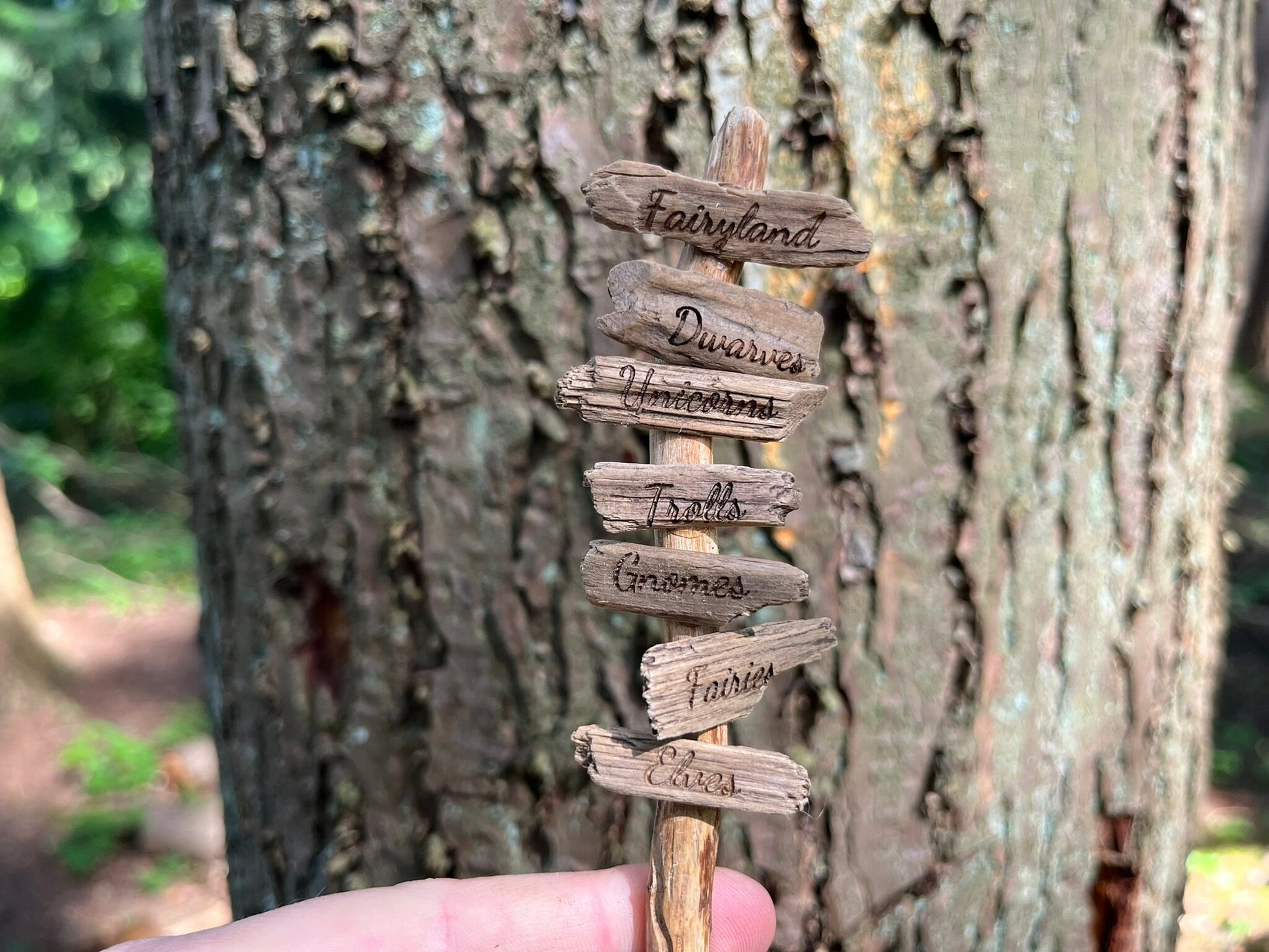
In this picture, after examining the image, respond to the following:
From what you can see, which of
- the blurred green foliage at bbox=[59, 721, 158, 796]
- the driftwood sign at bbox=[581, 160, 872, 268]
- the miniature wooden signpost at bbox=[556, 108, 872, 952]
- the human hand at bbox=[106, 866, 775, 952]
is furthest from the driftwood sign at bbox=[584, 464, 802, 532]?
the blurred green foliage at bbox=[59, 721, 158, 796]

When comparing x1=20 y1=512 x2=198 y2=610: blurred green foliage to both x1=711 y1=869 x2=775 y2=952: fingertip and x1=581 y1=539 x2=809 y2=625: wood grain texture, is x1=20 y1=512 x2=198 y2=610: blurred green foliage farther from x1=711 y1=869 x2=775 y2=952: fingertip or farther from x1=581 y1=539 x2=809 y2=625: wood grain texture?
x1=581 y1=539 x2=809 y2=625: wood grain texture

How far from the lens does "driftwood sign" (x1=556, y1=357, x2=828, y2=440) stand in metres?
1.08

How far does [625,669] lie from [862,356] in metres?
0.65

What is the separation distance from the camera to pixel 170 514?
9234mm

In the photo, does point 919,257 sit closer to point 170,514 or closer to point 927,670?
point 927,670

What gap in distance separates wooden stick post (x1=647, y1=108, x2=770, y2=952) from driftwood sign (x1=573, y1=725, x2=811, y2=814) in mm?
34

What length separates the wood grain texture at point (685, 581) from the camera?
1.12 m

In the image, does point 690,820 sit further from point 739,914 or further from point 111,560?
point 111,560

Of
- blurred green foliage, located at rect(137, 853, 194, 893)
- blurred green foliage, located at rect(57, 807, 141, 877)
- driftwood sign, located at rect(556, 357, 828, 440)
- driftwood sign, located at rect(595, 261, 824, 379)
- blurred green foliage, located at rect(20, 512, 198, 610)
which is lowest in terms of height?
blurred green foliage, located at rect(137, 853, 194, 893)

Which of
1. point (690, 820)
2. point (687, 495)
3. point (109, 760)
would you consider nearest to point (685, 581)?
point (687, 495)

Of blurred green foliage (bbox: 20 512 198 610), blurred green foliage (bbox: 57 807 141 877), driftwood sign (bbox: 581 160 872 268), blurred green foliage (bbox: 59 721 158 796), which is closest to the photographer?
driftwood sign (bbox: 581 160 872 268)

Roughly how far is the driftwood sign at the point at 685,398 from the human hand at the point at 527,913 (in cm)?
70

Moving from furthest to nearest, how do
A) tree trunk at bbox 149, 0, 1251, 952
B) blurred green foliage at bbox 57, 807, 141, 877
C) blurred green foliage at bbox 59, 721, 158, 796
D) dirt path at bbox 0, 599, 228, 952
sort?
blurred green foliage at bbox 59, 721, 158, 796 → blurred green foliage at bbox 57, 807, 141, 877 → dirt path at bbox 0, 599, 228, 952 → tree trunk at bbox 149, 0, 1251, 952

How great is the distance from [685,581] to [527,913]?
1.96 feet
